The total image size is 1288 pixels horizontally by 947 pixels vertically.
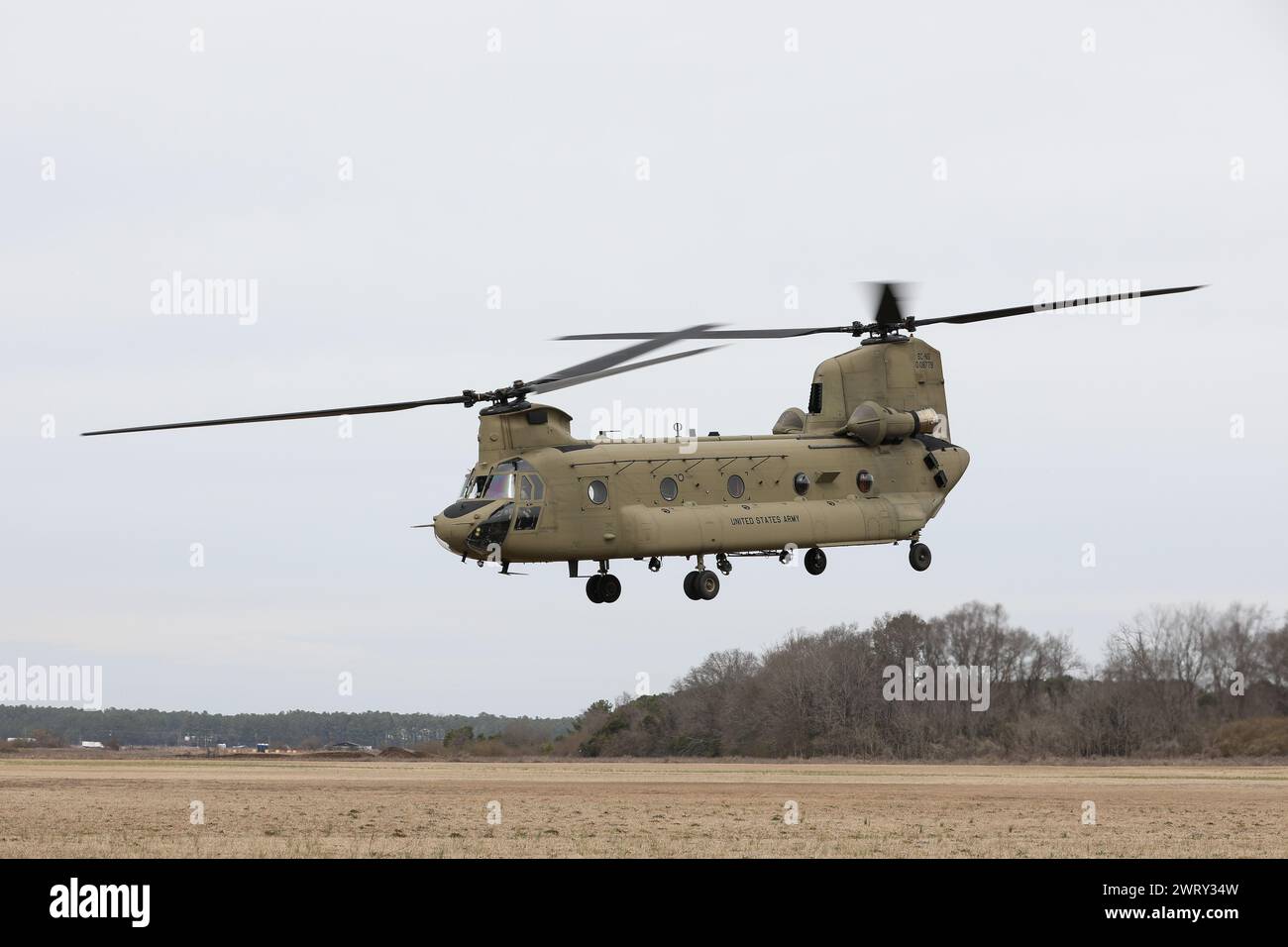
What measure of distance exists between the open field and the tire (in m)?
6.52

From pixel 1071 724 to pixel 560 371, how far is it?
64942 millimetres

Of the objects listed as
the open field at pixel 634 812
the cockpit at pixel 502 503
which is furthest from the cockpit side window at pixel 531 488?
the open field at pixel 634 812

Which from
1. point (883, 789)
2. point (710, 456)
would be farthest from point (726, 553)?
point (883, 789)

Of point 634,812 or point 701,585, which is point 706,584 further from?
point 634,812

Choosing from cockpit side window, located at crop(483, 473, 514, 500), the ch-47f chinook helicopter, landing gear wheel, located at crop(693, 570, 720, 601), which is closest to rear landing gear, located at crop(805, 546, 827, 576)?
the ch-47f chinook helicopter

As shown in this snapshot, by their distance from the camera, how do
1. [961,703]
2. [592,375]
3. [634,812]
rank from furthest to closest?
1. [961,703]
2. [634,812]
3. [592,375]

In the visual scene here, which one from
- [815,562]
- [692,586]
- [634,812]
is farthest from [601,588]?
[634,812]

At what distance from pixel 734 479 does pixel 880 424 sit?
586cm

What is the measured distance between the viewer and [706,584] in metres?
46.0

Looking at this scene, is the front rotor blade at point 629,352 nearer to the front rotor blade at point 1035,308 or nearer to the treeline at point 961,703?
the front rotor blade at point 1035,308

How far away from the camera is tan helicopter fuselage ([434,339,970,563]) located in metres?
43.5

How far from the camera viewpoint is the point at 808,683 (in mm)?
107375
